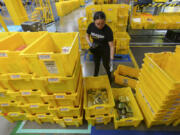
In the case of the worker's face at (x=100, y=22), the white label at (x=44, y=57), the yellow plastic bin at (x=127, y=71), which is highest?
the worker's face at (x=100, y=22)

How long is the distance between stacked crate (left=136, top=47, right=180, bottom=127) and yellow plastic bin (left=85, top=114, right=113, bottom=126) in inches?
31.7

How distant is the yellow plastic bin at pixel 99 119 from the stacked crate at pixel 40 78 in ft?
0.84

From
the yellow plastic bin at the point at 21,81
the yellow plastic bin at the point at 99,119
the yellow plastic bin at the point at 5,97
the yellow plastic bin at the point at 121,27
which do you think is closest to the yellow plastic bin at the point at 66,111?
the yellow plastic bin at the point at 99,119

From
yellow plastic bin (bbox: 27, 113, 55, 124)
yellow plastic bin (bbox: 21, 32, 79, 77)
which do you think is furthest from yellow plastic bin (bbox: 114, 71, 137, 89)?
yellow plastic bin (bbox: 27, 113, 55, 124)

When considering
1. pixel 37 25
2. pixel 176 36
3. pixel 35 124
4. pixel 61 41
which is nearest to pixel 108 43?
pixel 61 41

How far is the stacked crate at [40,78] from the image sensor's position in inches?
55.5

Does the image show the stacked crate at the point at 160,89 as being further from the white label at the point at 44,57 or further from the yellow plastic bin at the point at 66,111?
the white label at the point at 44,57

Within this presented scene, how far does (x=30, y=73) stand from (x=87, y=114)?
4.41 feet

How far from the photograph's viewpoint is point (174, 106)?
172cm

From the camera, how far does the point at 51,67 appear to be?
56.1 inches

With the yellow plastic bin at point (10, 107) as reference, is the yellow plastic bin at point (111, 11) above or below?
above

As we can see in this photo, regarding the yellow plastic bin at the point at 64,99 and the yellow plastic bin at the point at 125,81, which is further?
the yellow plastic bin at the point at 125,81

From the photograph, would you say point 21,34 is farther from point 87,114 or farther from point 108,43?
point 87,114

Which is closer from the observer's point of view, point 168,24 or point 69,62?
point 69,62
